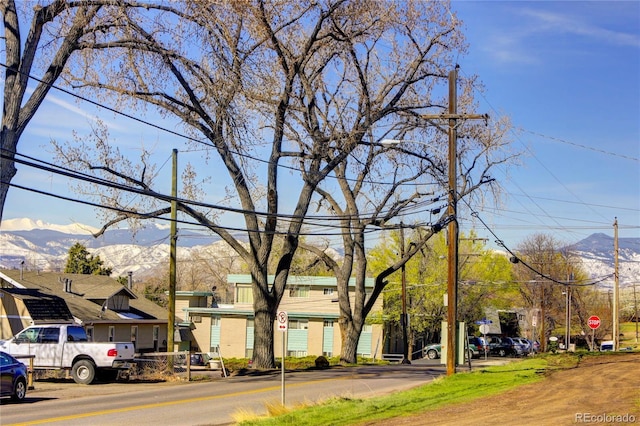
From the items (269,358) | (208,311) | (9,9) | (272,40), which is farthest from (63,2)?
(208,311)

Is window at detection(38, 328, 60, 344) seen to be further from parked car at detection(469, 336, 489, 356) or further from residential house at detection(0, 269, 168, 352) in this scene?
parked car at detection(469, 336, 489, 356)

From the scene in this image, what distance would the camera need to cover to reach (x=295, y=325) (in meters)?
69.2

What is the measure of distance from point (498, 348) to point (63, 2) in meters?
52.4

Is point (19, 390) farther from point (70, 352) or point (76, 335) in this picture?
point (76, 335)

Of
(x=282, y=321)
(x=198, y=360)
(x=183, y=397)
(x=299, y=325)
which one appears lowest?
(x=198, y=360)

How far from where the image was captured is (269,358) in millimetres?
32719

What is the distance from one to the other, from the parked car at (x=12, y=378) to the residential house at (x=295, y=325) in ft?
145

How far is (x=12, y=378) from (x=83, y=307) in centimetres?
2987

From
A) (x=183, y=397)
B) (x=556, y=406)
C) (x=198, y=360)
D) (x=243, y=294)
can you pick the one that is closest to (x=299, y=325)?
(x=243, y=294)

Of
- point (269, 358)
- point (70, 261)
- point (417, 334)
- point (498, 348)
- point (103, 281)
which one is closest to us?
point (269, 358)

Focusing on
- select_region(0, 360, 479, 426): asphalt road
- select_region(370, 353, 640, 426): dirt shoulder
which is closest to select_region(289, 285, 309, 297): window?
select_region(0, 360, 479, 426): asphalt road

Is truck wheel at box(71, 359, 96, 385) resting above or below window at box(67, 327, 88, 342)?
below

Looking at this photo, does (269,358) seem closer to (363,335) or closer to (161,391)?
(161,391)

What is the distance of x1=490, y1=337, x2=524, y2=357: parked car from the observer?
68.0 m
